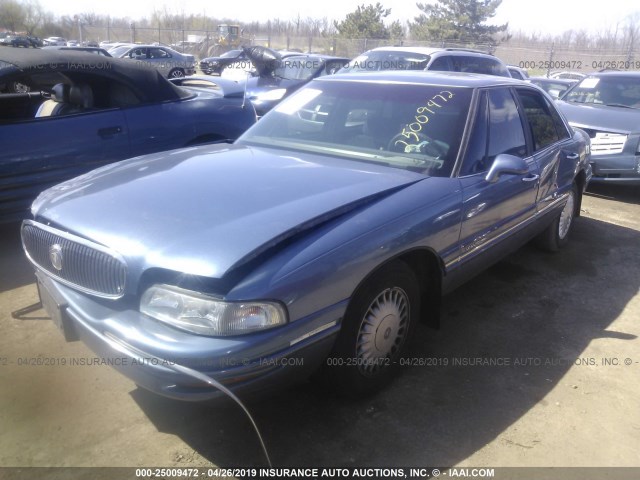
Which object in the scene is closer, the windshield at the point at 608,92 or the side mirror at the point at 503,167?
the side mirror at the point at 503,167

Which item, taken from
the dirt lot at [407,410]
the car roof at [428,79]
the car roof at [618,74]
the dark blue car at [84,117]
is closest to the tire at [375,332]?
the dirt lot at [407,410]

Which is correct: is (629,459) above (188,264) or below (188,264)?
below

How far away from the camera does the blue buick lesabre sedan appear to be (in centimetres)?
217

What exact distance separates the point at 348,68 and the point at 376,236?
8.45m

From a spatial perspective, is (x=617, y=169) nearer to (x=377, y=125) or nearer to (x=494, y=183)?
(x=494, y=183)

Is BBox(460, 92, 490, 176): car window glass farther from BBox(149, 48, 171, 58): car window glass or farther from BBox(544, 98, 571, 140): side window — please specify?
BBox(149, 48, 171, 58): car window glass

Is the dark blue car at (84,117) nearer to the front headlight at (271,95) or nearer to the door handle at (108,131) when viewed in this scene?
the door handle at (108,131)

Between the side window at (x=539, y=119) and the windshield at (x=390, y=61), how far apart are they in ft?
16.7

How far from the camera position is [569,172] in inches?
192

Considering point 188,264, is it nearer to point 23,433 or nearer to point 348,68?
point 23,433

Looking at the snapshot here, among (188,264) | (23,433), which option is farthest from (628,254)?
(23,433)

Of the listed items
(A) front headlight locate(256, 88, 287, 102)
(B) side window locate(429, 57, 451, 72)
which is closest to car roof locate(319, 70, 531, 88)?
(B) side window locate(429, 57, 451, 72)

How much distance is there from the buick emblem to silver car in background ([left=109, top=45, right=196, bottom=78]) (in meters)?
22.3

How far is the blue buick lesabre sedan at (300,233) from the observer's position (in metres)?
2.17
